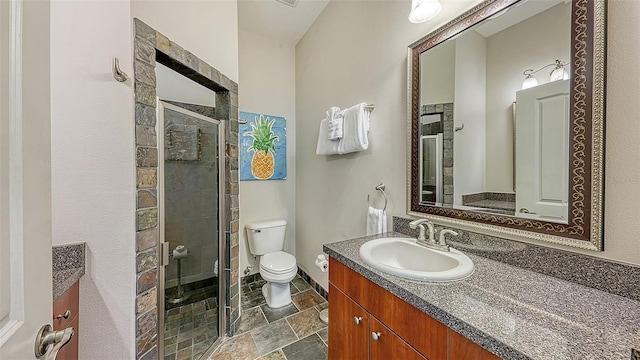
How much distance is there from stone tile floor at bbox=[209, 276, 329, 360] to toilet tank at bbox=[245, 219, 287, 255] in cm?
46

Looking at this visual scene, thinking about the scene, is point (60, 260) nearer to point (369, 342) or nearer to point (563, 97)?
point (369, 342)

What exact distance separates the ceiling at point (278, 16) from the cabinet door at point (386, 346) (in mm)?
2622

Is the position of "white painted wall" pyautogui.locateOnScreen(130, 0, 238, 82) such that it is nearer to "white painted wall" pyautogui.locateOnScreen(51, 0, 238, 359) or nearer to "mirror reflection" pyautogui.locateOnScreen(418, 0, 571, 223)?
"white painted wall" pyautogui.locateOnScreen(51, 0, 238, 359)

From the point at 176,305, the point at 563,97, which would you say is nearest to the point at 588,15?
the point at 563,97

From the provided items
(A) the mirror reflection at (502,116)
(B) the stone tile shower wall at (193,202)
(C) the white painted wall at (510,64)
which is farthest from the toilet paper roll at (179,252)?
(C) the white painted wall at (510,64)

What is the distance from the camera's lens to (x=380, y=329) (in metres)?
0.91

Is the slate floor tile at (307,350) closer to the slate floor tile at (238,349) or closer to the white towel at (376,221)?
the slate floor tile at (238,349)

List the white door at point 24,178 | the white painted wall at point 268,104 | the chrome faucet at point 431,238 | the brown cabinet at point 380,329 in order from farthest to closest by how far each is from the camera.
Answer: the white painted wall at point 268,104, the chrome faucet at point 431,238, the brown cabinet at point 380,329, the white door at point 24,178

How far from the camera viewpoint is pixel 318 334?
5.87 feet

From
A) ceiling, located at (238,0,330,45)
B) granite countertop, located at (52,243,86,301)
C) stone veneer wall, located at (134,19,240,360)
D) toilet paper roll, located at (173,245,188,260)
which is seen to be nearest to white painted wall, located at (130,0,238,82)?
stone veneer wall, located at (134,19,240,360)

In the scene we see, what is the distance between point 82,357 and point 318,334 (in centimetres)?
136

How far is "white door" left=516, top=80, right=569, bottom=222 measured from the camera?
843mm

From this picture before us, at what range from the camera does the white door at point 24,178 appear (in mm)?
402

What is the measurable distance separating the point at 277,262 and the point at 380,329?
4.72ft
